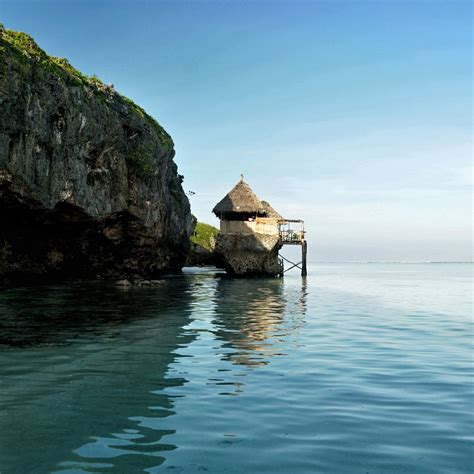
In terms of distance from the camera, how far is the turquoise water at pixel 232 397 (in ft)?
16.1

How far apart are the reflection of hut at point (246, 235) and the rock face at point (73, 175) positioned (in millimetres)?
5330

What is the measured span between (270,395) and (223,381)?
1079 mm

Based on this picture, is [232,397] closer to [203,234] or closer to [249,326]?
[249,326]

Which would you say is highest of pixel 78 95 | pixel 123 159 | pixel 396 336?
pixel 78 95

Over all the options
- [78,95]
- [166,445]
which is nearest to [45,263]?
[78,95]

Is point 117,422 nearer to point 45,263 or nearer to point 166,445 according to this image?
point 166,445

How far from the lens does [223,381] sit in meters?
7.92

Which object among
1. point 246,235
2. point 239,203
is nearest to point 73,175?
point 246,235

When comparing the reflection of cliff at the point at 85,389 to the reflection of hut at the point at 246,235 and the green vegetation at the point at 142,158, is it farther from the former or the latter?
the reflection of hut at the point at 246,235

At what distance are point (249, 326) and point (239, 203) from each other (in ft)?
100

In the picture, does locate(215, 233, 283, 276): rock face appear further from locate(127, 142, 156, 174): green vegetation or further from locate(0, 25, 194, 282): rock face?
locate(127, 142, 156, 174): green vegetation

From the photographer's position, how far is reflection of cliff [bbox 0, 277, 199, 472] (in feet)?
16.2

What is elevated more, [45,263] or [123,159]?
[123,159]

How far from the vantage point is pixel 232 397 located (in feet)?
22.9
